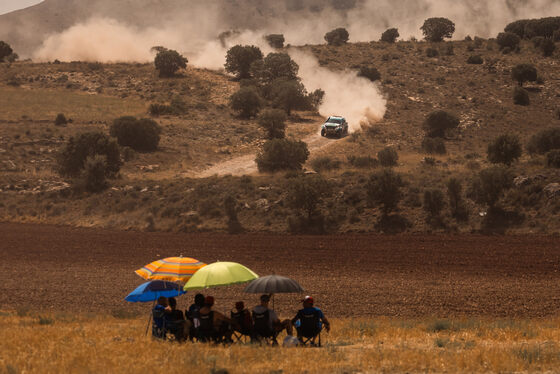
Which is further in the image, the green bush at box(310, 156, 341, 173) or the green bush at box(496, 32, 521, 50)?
the green bush at box(496, 32, 521, 50)

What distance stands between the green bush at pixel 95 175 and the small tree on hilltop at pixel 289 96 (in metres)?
37.0

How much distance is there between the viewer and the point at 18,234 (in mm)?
40719

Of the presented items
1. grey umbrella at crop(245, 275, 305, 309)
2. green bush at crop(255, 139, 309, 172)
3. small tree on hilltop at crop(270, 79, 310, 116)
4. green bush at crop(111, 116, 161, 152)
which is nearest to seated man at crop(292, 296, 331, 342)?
grey umbrella at crop(245, 275, 305, 309)

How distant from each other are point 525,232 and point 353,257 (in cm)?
1031

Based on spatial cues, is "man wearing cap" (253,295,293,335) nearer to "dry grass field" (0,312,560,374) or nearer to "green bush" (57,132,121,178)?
"dry grass field" (0,312,560,374)

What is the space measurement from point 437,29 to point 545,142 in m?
61.8

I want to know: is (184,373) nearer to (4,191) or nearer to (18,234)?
(18,234)

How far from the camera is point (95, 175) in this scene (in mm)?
50000

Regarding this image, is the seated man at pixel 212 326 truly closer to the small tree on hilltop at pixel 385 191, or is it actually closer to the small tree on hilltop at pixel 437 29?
the small tree on hilltop at pixel 385 191

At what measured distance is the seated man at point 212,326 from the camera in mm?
14422

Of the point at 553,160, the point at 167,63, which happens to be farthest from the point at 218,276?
the point at 167,63

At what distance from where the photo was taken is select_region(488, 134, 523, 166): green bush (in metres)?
50.4

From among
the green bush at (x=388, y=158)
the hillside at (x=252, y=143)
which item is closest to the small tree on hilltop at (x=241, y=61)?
the hillside at (x=252, y=143)

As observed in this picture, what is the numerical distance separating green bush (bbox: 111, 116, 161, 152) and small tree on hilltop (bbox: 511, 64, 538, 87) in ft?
167
